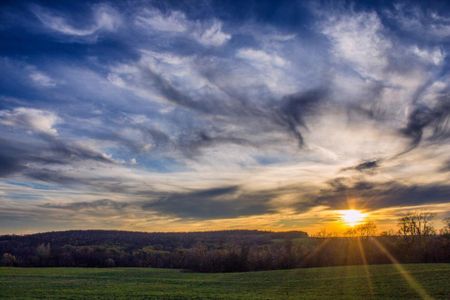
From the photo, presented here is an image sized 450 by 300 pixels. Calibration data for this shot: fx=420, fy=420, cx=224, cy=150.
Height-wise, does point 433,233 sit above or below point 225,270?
above

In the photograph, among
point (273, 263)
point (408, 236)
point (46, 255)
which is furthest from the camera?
point (46, 255)

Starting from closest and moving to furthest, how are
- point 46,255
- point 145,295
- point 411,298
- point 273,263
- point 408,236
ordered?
point 411,298, point 145,295, point 273,263, point 408,236, point 46,255

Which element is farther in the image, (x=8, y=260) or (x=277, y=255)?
(x=8, y=260)

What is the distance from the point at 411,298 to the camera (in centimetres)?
4309

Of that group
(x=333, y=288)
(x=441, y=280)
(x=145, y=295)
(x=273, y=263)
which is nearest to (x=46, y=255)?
(x=273, y=263)

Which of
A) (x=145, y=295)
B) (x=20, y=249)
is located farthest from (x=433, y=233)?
(x=20, y=249)

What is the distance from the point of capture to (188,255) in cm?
14112

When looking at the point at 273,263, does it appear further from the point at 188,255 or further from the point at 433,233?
the point at 433,233

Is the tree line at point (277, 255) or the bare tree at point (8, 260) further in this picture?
the bare tree at point (8, 260)

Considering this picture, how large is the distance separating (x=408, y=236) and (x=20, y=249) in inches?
5953

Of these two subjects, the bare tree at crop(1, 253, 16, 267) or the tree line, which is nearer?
the tree line

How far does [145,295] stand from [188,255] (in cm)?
8979

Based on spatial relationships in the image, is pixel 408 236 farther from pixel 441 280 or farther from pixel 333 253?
pixel 441 280

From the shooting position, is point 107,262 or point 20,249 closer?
point 107,262
